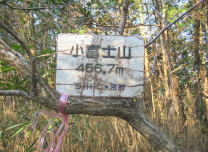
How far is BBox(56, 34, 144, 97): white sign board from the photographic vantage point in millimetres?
628

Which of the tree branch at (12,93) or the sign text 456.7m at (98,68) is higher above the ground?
the sign text 456.7m at (98,68)

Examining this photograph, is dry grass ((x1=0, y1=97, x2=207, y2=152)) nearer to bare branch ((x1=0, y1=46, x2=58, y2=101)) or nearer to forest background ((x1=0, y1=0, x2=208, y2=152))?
forest background ((x1=0, y1=0, x2=208, y2=152))

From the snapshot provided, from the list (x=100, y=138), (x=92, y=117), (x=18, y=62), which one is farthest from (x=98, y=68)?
(x=92, y=117)

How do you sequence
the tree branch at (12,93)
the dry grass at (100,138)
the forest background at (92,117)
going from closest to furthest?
1. the tree branch at (12,93)
2. the forest background at (92,117)
3. the dry grass at (100,138)

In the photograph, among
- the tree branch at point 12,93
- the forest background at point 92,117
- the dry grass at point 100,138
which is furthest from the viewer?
the dry grass at point 100,138

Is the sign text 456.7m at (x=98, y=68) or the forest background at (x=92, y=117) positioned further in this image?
the forest background at (x=92, y=117)

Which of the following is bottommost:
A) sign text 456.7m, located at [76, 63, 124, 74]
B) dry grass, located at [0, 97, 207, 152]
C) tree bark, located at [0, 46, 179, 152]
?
dry grass, located at [0, 97, 207, 152]

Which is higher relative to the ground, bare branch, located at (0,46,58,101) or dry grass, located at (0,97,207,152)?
bare branch, located at (0,46,58,101)

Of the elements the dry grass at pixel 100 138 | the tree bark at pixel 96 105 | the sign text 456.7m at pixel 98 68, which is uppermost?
the sign text 456.7m at pixel 98 68

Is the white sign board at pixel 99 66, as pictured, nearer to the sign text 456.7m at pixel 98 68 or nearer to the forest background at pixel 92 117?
the sign text 456.7m at pixel 98 68

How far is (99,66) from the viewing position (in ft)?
2.09

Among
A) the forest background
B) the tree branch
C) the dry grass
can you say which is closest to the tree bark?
the tree branch

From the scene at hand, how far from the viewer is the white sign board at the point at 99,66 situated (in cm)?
63

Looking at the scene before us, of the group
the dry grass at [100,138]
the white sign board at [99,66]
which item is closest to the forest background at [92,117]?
the dry grass at [100,138]
